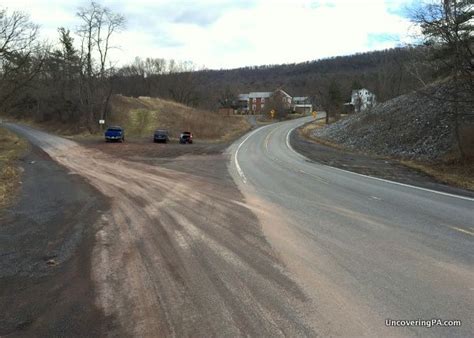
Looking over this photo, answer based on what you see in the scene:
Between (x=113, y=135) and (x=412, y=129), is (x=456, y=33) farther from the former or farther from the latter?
(x=113, y=135)

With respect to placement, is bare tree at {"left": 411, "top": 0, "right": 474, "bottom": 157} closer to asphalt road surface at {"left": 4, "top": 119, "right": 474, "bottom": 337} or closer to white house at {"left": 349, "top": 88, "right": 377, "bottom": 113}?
asphalt road surface at {"left": 4, "top": 119, "right": 474, "bottom": 337}

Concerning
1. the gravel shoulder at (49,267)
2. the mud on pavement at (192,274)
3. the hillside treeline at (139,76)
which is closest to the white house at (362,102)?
the hillside treeline at (139,76)

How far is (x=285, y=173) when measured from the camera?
21.4 m

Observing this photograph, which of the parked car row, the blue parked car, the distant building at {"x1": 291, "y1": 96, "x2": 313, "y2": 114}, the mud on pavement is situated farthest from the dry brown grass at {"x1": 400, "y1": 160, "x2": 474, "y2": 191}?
the distant building at {"x1": 291, "y1": 96, "x2": 313, "y2": 114}

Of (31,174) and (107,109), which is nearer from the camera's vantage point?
(31,174)

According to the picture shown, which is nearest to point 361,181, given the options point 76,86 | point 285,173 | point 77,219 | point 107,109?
point 285,173

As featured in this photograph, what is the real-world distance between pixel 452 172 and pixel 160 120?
1981 inches

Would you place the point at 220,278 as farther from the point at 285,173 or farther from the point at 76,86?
the point at 76,86

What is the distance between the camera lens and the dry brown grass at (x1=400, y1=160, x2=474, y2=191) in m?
18.7

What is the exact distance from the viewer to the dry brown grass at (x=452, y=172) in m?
18.7

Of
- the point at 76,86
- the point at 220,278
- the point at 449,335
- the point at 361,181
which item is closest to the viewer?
the point at 449,335

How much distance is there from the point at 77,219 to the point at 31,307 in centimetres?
538

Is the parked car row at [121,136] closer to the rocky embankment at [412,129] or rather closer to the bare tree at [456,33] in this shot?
the rocky embankment at [412,129]

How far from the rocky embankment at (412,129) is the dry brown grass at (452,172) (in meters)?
1.81
